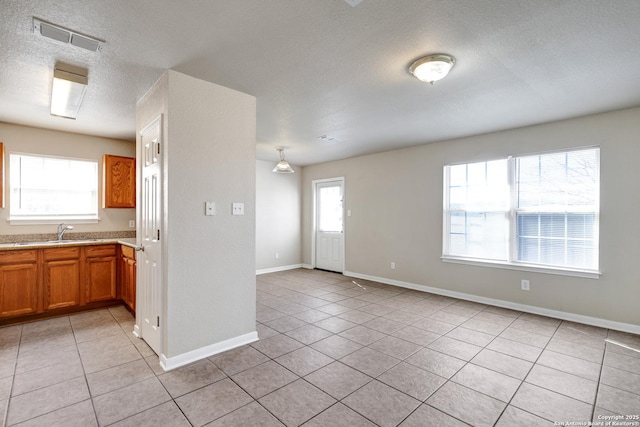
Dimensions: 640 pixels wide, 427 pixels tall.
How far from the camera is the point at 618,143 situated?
3379 millimetres

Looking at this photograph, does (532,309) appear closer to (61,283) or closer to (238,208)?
(238,208)

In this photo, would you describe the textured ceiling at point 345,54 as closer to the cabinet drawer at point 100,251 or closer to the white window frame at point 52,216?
the white window frame at point 52,216

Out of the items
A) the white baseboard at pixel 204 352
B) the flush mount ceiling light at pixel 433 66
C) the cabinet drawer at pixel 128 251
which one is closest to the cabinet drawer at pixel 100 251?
the cabinet drawer at pixel 128 251

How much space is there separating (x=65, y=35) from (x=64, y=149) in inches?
116

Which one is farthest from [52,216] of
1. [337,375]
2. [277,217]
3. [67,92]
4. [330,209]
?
[330,209]

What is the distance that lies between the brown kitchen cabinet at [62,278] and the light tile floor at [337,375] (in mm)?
246

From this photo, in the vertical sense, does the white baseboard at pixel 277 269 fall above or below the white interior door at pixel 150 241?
below

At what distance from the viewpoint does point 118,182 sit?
451 centimetres

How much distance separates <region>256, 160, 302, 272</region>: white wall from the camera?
21.2 ft

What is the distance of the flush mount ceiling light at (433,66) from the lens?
227cm

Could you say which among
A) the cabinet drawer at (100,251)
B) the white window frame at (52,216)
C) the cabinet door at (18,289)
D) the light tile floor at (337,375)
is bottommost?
the light tile floor at (337,375)

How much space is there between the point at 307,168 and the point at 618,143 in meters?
5.27

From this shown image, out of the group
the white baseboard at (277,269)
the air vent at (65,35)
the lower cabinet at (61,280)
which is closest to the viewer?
the air vent at (65,35)

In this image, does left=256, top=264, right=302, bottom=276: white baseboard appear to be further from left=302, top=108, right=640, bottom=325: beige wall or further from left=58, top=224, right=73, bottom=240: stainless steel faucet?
left=58, top=224, right=73, bottom=240: stainless steel faucet
